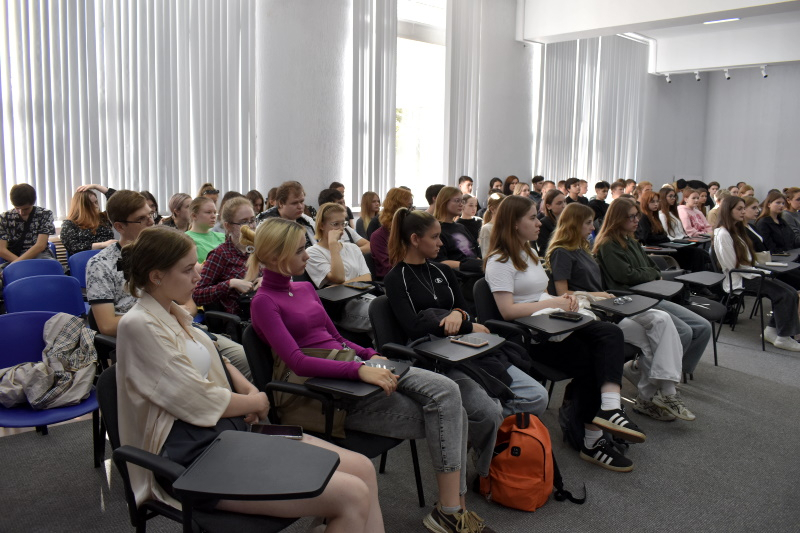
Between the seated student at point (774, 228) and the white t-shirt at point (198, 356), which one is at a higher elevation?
the seated student at point (774, 228)

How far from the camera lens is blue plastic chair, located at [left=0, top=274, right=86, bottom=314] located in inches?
128

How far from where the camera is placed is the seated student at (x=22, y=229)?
522 centimetres

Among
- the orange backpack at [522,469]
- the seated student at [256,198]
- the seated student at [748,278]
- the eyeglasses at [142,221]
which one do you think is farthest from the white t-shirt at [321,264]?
the seated student at [748,278]

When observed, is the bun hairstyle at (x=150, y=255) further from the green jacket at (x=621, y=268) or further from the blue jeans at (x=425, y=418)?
the green jacket at (x=621, y=268)

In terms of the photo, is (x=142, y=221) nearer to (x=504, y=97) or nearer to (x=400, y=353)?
(x=400, y=353)

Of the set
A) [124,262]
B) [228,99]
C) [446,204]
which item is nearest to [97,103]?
[228,99]

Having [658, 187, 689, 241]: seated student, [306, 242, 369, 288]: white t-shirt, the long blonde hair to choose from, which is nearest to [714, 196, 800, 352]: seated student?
[658, 187, 689, 241]: seated student

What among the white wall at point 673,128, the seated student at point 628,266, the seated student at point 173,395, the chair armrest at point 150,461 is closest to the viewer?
the chair armrest at point 150,461

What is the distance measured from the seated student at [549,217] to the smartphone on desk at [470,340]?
3488 millimetres

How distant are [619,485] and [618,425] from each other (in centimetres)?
27

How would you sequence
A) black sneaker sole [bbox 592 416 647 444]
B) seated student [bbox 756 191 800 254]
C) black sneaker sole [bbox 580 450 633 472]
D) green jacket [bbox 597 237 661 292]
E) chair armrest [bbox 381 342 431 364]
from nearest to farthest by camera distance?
chair armrest [bbox 381 342 431 364] < black sneaker sole [bbox 592 416 647 444] < black sneaker sole [bbox 580 450 633 472] < green jacket [bbox 597 237 661 292] < seated student [bbox 756 191 800 254]

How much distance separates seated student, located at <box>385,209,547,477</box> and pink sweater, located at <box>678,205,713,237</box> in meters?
6.17

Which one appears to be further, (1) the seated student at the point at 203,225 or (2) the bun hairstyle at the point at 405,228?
(1) the seated student at the point at 203,225

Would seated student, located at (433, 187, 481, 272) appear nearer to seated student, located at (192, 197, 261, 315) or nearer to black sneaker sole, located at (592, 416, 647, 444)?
seated student, located at (192, 197, 261, 315)
